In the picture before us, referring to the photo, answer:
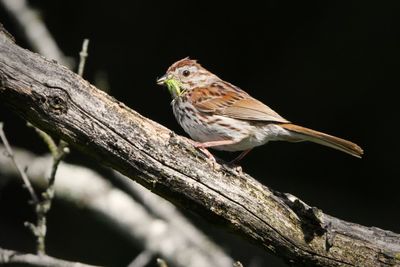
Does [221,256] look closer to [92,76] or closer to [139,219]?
[139,219]

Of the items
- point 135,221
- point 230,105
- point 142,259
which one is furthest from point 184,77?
point 142,259

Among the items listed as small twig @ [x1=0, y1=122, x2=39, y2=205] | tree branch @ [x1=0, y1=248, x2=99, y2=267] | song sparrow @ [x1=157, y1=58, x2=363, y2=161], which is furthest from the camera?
song sparrow @ [x1=157, y1=58, x2=363, y2=161]

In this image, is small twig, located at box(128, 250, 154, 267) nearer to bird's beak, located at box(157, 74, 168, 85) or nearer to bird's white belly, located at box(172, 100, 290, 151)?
bird's white belly, located at box(172, 100, 290, 151)

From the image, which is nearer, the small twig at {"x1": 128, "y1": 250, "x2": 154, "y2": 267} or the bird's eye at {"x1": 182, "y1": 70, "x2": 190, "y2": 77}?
the small twig at {"x1": 128, "y1": 250, "x2": 154, "y2": 267}

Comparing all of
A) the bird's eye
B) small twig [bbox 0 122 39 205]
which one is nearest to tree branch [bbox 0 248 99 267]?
small twig [bbox 0 122 39 205]

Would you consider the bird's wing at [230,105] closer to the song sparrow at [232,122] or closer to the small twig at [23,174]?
the song sparrow at [232,122]

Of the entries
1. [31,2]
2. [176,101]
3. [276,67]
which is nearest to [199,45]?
[276,67]
